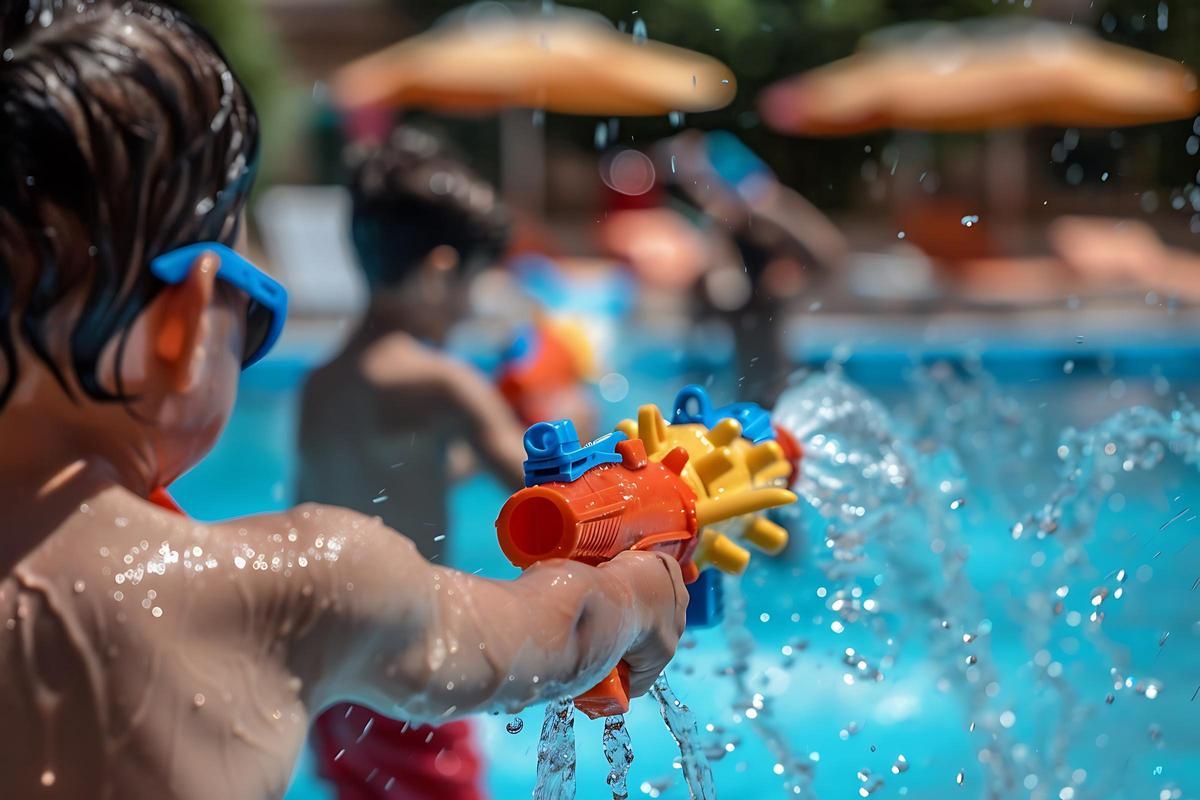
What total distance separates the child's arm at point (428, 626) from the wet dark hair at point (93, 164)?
222 mm

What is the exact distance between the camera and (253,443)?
8945 millimetres

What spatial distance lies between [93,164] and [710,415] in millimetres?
1014

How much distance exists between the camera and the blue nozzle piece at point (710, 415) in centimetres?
196

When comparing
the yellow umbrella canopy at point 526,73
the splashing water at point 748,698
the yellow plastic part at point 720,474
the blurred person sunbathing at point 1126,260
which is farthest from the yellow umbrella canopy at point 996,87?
the yellow plastic part at point 720,474

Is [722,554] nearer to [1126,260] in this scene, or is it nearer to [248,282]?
[248,282]

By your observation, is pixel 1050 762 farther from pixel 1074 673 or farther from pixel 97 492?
pixel 97 492

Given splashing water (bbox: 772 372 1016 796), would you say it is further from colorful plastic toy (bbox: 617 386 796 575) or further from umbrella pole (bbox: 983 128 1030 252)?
umbrella pole (bbox: 983 128 1030 252)

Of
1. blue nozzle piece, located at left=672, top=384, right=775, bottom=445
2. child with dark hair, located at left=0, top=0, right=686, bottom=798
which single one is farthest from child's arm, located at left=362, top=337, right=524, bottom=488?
child with dark hair, located at left=0, top=0, right=686, bottom=798

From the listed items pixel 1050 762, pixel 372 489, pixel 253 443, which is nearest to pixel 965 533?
pixel 1050 762

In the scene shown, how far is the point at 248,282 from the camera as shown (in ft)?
4.13

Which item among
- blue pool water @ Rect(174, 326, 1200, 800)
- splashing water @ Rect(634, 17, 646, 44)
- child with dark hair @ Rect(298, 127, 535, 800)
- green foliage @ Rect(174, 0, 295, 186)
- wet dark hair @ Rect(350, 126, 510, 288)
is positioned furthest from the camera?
splashing water @ Rect(634, 17, 646, 44)

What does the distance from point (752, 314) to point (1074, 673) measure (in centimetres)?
156

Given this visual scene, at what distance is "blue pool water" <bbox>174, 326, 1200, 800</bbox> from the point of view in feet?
11.6

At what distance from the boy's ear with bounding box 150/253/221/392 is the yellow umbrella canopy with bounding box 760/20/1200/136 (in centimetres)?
1243
